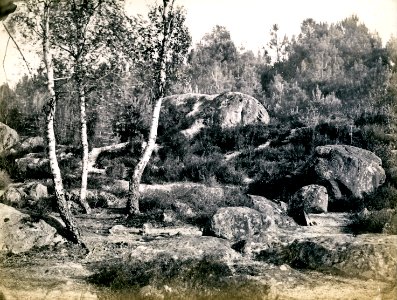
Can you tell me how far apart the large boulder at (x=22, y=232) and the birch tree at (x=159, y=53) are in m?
3.22

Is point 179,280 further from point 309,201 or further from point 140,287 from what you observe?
point 309,201

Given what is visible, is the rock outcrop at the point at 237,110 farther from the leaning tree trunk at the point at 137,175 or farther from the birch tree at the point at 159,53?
the leaning tree trunk at the point at 137,175

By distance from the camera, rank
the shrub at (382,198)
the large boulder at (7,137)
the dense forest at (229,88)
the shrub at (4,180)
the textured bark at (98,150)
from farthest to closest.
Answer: the large boulder at (7,137), the textured bark at (98,150), the shrub at (4,180), the dense forest at (229,88), the shrub at (382,198)

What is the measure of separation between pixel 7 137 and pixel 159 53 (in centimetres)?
988

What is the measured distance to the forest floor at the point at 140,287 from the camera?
263 inches

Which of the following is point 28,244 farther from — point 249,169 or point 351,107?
point 351,107

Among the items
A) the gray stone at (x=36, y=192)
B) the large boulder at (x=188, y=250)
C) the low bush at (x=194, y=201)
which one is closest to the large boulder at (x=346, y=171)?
the low bush at (x=194, y=201)

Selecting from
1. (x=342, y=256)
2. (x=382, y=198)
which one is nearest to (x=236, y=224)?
(x=342, y=256)

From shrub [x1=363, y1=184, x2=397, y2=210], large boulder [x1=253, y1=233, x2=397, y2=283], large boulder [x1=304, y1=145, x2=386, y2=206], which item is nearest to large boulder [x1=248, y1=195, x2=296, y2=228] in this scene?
large boulder [x1=304, y1=145, x2=386, y2=206]

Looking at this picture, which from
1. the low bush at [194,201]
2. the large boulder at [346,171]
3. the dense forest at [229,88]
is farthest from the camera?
the dense forest at [229,88]

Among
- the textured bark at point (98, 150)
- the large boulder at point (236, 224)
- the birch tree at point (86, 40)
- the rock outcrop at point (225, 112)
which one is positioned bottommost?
the large boulder at point (236, 224)

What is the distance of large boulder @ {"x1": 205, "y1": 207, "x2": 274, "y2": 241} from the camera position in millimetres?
9355

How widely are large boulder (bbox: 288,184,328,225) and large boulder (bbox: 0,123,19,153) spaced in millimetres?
12516

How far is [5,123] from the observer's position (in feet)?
64.3
